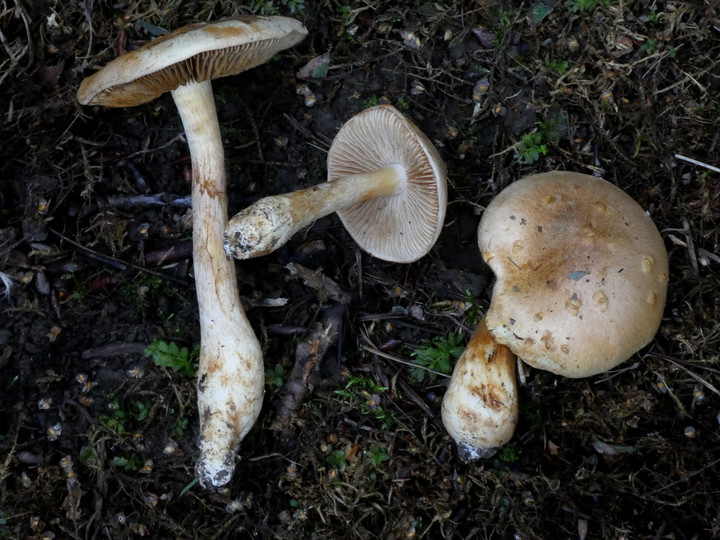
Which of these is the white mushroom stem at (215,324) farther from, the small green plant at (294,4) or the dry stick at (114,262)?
the small green plant at (294,4)

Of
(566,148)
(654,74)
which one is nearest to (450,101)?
(566,148)

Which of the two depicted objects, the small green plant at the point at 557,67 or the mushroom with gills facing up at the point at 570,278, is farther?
the small green plant at the point at 557,67

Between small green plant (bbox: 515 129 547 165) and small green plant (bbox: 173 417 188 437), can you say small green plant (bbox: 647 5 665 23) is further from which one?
small green plant (bbox: 173 417 188 437)

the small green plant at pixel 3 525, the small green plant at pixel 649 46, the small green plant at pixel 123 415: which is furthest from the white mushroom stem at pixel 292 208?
the small green plant at pixel 3 525

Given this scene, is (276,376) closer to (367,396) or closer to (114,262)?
(367,396)

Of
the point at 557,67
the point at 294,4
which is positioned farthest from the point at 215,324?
the point at 557,67

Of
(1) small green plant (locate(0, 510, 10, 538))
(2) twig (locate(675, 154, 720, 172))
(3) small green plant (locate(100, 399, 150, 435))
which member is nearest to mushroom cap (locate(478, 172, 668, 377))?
(2) twig (locate(675, 154, 720, 172))
